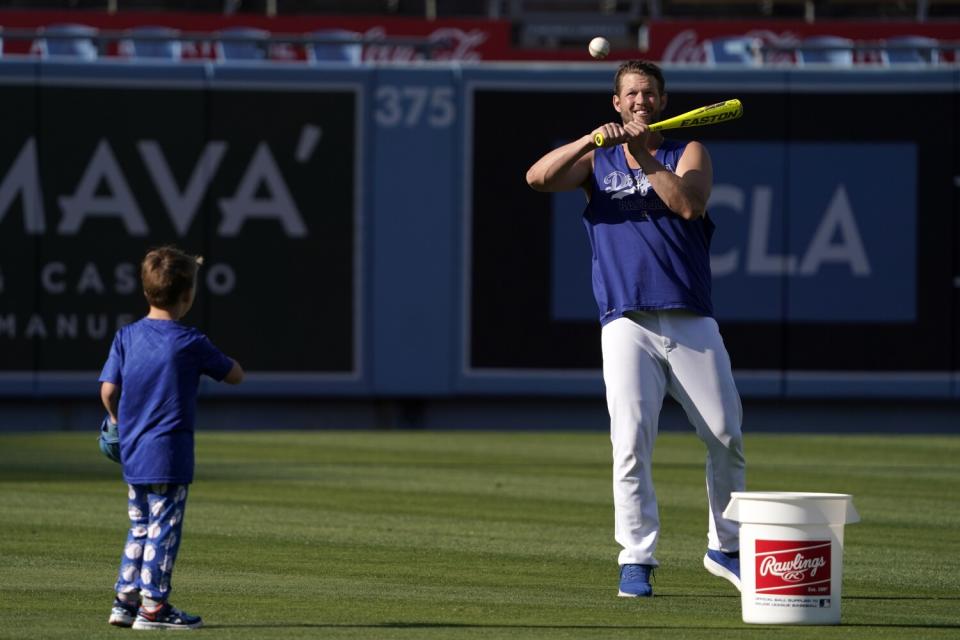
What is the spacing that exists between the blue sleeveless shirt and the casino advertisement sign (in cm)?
1254

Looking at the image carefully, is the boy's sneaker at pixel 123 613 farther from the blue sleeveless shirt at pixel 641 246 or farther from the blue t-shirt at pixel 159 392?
the blue sleeveless shirt at pixel 641 246

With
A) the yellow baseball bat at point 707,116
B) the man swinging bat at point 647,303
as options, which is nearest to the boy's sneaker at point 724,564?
the man swinging bat at point 647,303

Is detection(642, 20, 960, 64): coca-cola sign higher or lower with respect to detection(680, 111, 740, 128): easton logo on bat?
higher

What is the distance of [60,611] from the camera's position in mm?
6852

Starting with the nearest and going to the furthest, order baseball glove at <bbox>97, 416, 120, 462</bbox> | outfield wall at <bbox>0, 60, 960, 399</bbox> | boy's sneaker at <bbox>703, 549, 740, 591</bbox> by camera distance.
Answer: baseball glove at <bbox>97, 416, 120, 462</bbox>, boy's sneaker at <bbox>703, 549, 740, 591</bbox>, outfield wall at <bbox>0, 60, 960, 399</bbox>

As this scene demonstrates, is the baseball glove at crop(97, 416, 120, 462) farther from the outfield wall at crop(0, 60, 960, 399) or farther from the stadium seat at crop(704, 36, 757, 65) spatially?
the stadium seat at crop(704, 36, 757, 65)

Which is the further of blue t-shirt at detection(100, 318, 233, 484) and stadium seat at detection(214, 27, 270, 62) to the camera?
stadium seat at detection(214, 27, 270, 62)

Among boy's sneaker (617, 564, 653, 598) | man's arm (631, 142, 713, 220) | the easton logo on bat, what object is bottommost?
boy's sneaker (617, 564, 653, 598)

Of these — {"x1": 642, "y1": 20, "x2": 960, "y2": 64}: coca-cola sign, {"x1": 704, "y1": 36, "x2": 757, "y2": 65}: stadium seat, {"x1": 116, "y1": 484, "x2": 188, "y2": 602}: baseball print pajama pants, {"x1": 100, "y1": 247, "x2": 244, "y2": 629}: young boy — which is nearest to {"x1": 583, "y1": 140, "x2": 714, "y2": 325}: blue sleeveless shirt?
{"x1": 100, "y1": 247, "x2": 244, "y2": 629}: young boy

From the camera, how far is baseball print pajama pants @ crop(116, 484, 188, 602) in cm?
626

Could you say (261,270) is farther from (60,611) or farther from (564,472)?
(60,611)

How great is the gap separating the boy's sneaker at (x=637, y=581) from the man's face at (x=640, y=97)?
1.85 m

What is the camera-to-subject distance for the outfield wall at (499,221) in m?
19.9

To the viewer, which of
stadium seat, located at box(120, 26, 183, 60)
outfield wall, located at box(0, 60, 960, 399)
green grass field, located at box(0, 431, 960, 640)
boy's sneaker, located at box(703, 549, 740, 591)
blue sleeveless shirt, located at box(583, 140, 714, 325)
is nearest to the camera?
green grass field, located at box(0, 431, 960, 640)
